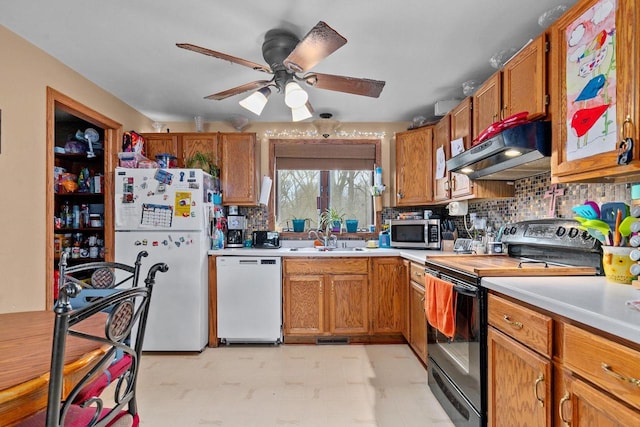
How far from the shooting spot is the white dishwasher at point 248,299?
10.0ft

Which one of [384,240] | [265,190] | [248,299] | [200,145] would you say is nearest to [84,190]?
[200,145]

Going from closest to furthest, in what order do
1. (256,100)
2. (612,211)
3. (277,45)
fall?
1. (612,211)
2. (277,45)
3. (256,100)

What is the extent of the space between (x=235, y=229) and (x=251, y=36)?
205 centimetres

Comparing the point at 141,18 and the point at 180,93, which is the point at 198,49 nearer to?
the point at 141,18

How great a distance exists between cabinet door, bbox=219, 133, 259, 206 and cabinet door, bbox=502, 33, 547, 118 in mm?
2377

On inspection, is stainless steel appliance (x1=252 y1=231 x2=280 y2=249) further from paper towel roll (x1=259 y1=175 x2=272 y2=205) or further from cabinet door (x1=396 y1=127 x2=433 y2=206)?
cabinet door (x1=396 y1=127 x2=433 y2=206)

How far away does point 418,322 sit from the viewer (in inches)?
105

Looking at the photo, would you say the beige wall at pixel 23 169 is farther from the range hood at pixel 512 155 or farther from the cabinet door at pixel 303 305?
the range hood at pixel 512 155

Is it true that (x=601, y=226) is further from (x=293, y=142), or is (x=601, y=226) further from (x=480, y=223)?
(x=293, y=142)

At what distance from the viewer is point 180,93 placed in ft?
9.88

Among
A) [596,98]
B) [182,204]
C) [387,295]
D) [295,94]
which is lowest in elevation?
[387,295]

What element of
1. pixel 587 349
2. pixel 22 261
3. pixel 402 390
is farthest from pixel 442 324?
pixel 22 261

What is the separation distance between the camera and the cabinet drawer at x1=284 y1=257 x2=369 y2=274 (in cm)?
311

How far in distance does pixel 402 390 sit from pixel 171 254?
2.14 metres
